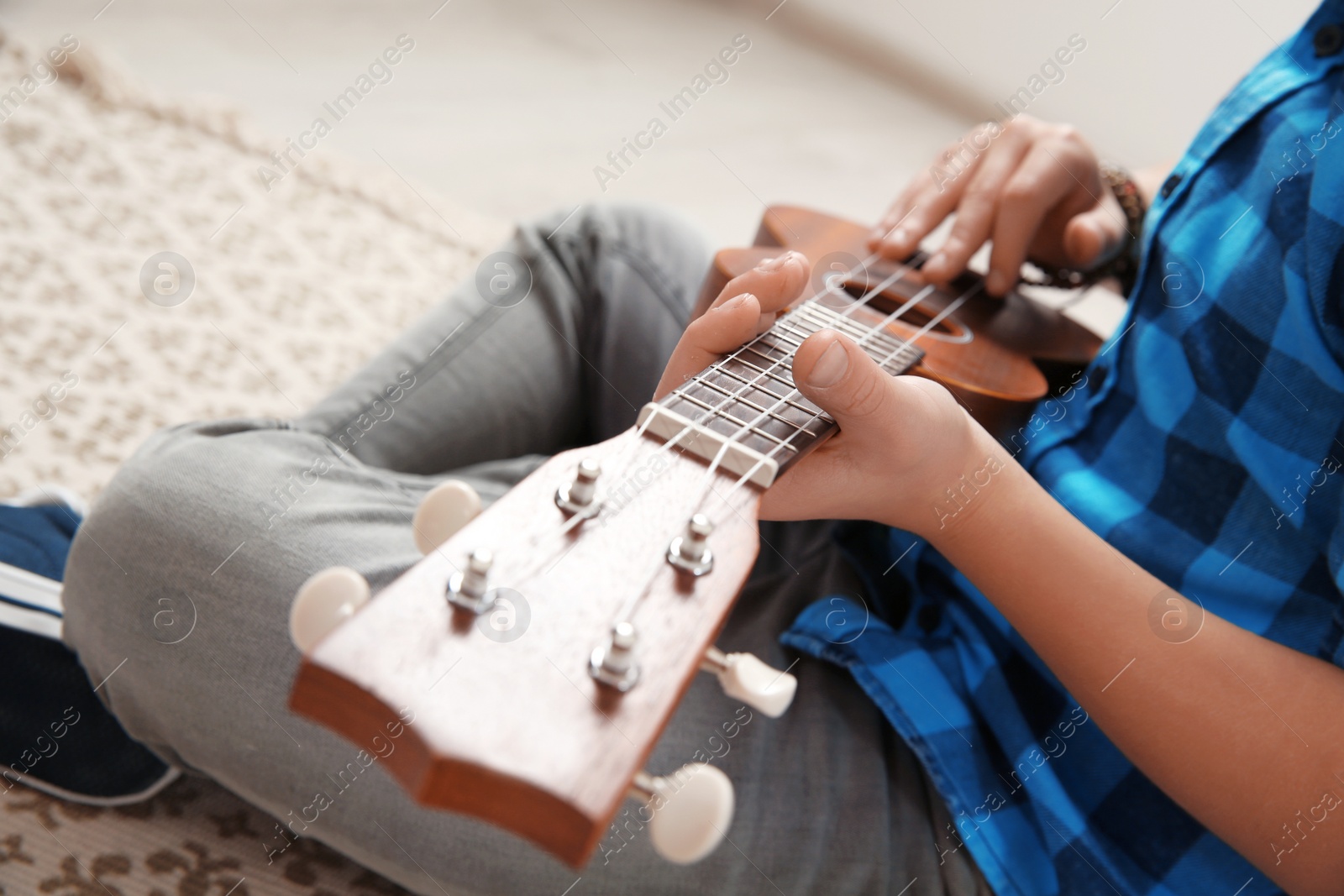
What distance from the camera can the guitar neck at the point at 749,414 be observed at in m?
0.52

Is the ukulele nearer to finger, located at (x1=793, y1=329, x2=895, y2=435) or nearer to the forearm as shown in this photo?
finger, located at (x1=793, y1=329, x2=895, y2=435)

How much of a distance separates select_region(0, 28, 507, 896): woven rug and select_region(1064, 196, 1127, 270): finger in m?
0.88

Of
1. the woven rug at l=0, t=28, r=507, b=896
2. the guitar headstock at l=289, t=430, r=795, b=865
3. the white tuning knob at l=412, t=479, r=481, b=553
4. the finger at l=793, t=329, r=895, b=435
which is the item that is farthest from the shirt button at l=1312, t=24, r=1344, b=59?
the woven rug at l=0, t=28, r=507, b=896

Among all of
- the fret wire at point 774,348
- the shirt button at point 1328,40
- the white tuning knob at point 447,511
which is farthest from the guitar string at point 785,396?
the shirt button at point 1328,40

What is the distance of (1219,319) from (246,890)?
0.87 m

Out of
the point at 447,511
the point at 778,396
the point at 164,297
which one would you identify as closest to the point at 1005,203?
the point at 778,396

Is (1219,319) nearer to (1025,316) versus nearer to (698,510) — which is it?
(1025,316)

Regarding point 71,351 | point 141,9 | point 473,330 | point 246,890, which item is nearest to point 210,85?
point 141,9

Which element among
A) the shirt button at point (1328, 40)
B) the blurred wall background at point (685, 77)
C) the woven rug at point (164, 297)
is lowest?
the woven rug at point (164, 297)

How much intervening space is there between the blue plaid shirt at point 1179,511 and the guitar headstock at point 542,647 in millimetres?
301

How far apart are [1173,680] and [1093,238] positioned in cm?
55

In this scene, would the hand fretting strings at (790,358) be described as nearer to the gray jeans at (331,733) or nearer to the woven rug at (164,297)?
the gray jeans at (331,733)

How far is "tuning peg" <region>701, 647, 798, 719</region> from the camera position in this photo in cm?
43

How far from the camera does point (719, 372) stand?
2.05 feet
